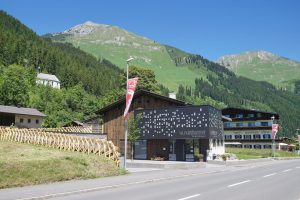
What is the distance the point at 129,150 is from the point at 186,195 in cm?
3398

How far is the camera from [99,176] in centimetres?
2178

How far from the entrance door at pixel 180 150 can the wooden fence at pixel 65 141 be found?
57.1 feet

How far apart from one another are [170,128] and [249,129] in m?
56.0

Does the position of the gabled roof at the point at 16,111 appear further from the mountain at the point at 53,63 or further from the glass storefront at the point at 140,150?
the mountain at the point at 53,63

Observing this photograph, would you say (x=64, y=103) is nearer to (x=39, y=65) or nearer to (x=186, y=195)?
(x=39, y=65)

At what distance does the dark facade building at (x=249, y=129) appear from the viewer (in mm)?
93562

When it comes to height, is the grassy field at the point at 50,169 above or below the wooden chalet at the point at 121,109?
below

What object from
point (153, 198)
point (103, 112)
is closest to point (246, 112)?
point (103, 112)

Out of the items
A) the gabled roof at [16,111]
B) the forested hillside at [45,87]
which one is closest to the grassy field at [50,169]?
the gabled roof at [16,111]

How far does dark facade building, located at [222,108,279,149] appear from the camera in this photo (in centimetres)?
9356

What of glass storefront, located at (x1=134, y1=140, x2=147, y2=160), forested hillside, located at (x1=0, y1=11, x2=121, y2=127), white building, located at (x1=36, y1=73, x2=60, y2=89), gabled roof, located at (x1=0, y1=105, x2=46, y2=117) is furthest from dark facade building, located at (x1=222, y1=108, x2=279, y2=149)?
white building, located at (x1=36, y1=73, x2=60, y2=89)

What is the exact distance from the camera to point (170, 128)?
45.9m

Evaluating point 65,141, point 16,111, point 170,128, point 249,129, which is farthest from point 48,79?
point 65,141

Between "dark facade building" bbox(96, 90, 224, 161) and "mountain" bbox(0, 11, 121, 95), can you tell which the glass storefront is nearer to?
"dark facade building" bbox(96, 90, 224, 161)
